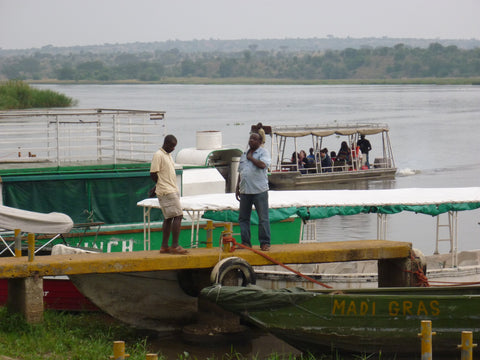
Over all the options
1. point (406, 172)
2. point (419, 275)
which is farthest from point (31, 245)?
point (406, 172)

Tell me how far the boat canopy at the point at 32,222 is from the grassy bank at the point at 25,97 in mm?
52161

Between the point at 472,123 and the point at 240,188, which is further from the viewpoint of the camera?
the point at 472,123

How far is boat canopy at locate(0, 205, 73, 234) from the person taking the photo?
14078mm

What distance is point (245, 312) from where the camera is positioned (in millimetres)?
11586

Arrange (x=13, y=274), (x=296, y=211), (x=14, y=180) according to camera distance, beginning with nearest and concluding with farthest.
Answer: (x=13, y=274), (x=296, y=211), (x=14, y=180)

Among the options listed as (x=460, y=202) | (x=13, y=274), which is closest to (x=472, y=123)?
(x=460, y=202)

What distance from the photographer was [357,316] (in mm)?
11422

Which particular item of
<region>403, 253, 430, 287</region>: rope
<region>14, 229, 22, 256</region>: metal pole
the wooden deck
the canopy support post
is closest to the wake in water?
the canopy support post

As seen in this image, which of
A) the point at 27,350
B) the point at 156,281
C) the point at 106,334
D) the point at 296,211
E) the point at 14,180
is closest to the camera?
the point at 27,350

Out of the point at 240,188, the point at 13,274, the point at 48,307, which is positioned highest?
the point at 240,188

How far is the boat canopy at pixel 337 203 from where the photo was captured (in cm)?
1445

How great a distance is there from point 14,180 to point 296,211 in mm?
5521

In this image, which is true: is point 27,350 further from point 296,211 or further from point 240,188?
point 296,211

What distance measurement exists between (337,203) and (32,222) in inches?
212
